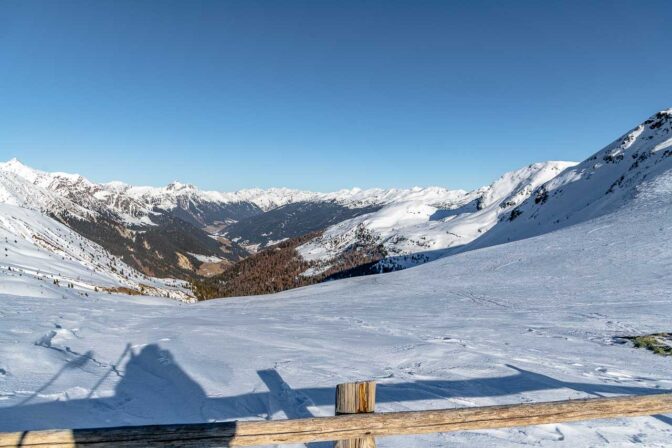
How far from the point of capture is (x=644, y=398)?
15.9 ft

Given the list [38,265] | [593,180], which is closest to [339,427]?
[38,265]

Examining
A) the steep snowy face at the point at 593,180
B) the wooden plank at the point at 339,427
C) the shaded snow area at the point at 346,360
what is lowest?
the shaded snow area at the point at 346,360

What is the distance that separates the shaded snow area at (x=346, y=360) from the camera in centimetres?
691

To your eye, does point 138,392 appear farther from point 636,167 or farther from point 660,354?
point 636,167

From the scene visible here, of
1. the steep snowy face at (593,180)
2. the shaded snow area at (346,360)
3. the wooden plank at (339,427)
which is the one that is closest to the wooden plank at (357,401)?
the wooden plank at (339,427)

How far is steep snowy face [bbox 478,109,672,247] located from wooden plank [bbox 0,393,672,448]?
79.7 metres

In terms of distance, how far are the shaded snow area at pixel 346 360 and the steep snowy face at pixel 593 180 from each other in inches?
2675

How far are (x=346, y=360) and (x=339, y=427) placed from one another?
20.6 feet

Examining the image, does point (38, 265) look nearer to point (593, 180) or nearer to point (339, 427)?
point (339, 427)

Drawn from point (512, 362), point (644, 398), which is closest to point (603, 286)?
point (512, 362)

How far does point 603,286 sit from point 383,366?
17.7 meters

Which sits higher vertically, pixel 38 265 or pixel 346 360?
pixel 38 265

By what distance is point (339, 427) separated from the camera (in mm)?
4266

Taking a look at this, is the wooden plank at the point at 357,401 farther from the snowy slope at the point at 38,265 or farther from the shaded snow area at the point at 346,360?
the snowy slope at the point at 38,265
